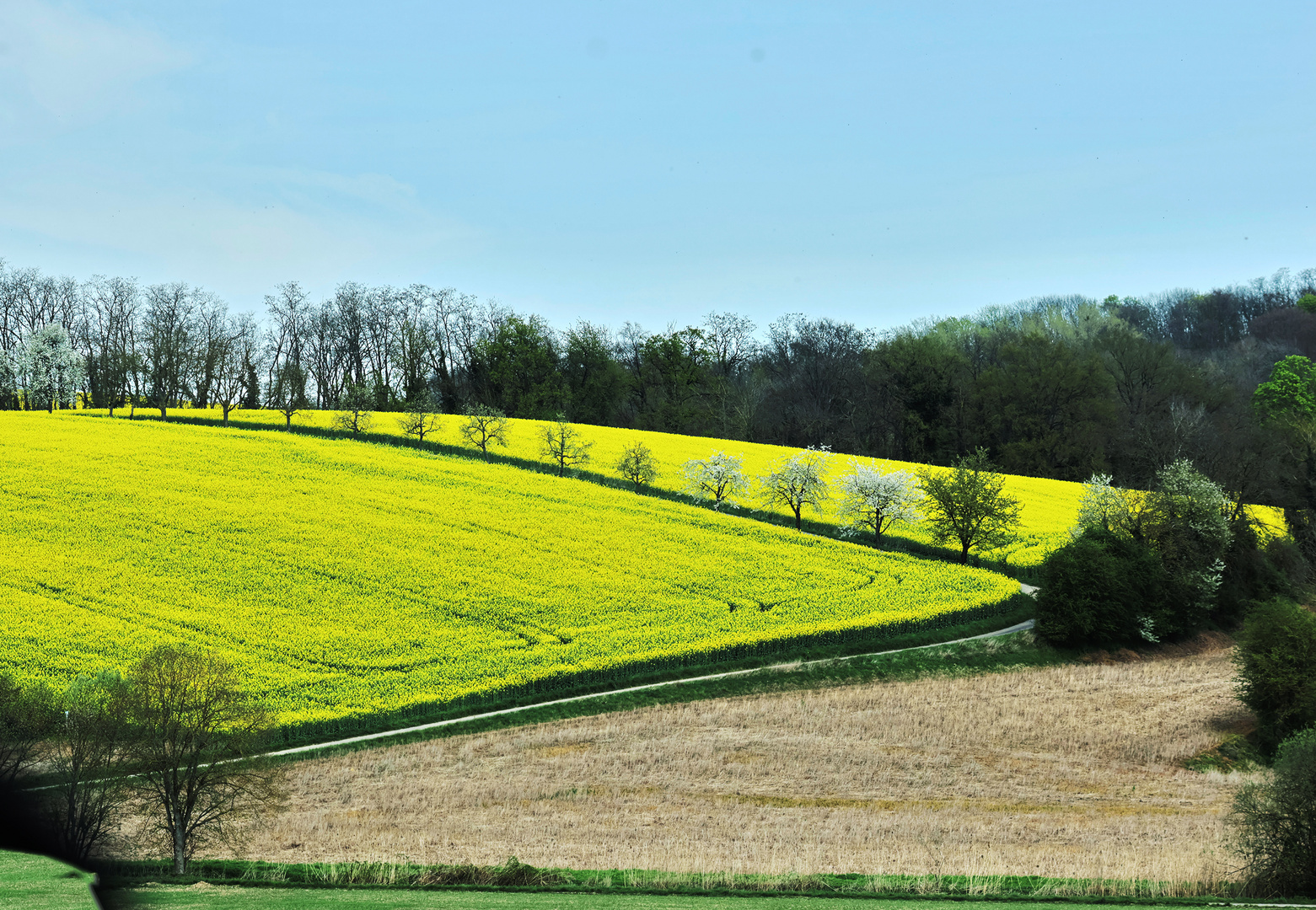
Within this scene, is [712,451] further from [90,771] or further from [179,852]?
[90,771]

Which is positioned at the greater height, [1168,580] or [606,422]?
[606,422]

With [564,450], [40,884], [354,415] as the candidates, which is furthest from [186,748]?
[354,415]

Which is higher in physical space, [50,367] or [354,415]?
[50,367]

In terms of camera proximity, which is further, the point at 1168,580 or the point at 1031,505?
the point at 1031,505

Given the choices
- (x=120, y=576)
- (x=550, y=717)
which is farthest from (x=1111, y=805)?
(x=120, y=576)

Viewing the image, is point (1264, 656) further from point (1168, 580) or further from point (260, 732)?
point (260, 732)

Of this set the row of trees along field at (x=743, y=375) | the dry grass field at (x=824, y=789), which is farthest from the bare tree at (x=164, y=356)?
the dry grass field at (x=824, y=789)

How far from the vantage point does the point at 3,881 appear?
10906 millimetres

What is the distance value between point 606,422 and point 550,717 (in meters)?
68.9

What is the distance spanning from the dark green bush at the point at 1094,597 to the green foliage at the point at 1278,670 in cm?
789

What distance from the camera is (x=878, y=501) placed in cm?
4794

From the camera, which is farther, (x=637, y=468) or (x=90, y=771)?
(x=637, y=468)

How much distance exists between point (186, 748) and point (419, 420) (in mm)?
44844

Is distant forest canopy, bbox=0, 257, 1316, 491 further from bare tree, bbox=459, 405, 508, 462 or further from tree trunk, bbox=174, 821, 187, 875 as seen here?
tree trunk, bbox=174, 821, 187, 875
